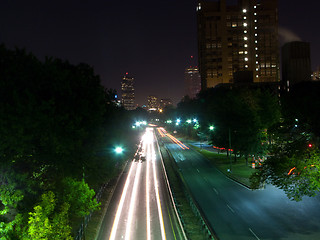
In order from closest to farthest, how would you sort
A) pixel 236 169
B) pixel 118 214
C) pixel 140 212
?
1. pixel 118 214
2. pixel 140 212
3. pixel 236 169

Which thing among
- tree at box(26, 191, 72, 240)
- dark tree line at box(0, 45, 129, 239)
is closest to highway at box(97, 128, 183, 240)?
dark tree line at box(0, 45, 129, 239)

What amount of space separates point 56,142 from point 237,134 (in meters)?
32.7

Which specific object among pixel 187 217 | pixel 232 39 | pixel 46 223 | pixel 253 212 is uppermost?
pixel 232 39

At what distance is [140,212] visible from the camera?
24.3 metres

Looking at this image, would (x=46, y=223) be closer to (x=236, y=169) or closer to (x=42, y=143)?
(x=42, y=143)

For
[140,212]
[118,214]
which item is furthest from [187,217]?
[118,214]

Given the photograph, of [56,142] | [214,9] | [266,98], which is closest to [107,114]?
[56,142]

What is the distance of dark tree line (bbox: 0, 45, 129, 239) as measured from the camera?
43.6 ft

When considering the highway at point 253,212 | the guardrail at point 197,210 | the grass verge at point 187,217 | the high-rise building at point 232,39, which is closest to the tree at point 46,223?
the guardrail at point 197,210

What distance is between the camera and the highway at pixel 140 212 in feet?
64.7

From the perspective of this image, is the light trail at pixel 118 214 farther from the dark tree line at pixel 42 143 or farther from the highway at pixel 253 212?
the highway at pixel 253 212

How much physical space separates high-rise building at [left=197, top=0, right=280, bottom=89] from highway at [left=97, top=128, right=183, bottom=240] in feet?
364

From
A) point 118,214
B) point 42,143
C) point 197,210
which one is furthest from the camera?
point 118,214

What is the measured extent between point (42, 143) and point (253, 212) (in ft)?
55.5
